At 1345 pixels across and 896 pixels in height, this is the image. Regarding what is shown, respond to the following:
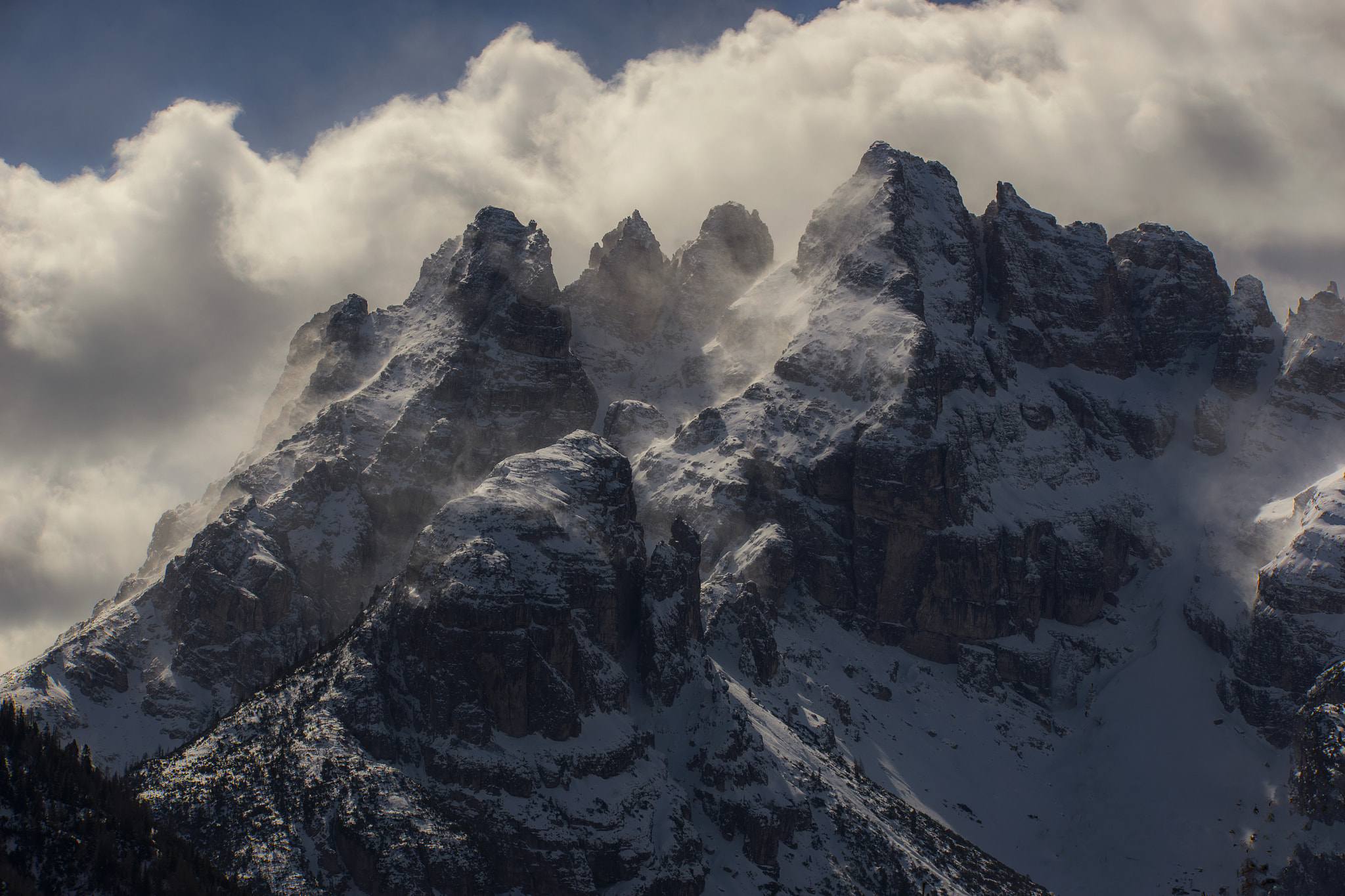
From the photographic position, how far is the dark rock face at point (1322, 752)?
17362 cm

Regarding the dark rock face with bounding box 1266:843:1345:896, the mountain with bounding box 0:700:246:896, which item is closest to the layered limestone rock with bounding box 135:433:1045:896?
the dark rock face with bounding box 1266:843:1345:896

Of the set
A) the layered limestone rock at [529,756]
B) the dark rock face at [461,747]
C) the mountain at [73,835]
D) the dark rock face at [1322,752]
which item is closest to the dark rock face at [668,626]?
the layered limestone rock at [529,756]

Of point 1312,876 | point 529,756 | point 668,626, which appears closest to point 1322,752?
point 1312,876

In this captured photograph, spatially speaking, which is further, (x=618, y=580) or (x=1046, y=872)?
(x=1046, y=872)

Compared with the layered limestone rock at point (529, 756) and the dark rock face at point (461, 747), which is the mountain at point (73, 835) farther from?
the layered limestone rock at point (529, 756)

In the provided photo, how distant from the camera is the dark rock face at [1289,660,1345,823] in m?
174

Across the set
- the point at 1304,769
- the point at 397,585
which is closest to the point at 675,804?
the point at 397,585

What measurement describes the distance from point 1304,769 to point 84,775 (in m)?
194

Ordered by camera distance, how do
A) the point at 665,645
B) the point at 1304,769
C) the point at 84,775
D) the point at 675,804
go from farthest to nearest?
the point at 1304,769
the point at 665,645
the point at 675,804
the point at 84,775

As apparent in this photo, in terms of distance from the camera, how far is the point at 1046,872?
622 ft

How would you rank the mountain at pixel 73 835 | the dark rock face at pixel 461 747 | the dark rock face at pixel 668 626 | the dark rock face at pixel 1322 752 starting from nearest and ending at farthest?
the mountain at pixel 73 835 → the dark rock face at pixel 461 747 → the dark rock face at pixel 668 626 → the dark rock face at pixel 1322 752

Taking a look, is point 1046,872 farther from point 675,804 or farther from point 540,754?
point 540,754

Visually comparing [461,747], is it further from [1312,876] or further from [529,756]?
[1312,876]

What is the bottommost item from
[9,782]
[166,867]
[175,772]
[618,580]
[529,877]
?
[529,877]
